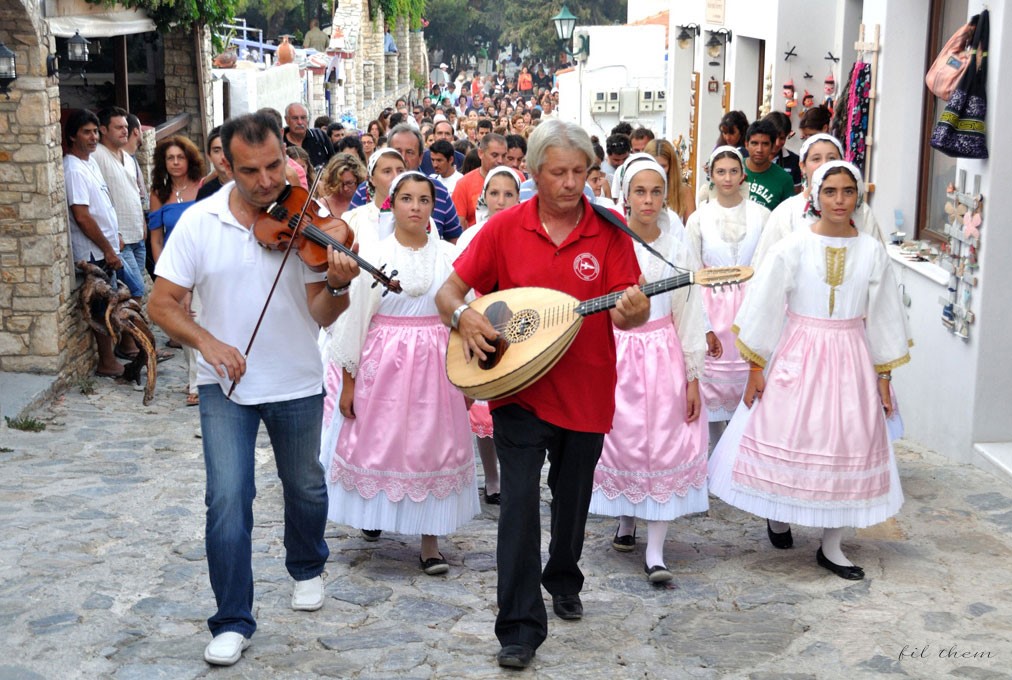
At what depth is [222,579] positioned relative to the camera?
488 cm

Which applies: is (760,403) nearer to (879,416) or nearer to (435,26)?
(879,416)

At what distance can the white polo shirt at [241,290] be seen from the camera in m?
4.77

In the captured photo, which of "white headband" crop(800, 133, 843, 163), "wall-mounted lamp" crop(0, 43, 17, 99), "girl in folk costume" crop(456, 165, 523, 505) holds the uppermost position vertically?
"wall-mounted lamp" crop(0, 43, 17, 99)

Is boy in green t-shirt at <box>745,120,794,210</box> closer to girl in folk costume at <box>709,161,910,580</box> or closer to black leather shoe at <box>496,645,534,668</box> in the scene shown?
girl in folk costume at <box>709,161,910,580</box>

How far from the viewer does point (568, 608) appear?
5434mm

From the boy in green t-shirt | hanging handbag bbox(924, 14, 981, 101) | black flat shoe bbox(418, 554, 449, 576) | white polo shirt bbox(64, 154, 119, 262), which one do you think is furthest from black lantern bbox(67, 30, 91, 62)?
hanging handbag bbox(924, 14, 981, 101)

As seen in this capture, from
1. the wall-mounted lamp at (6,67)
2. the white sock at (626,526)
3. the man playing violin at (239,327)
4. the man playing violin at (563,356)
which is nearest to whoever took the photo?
the man playing violin at (239,327)

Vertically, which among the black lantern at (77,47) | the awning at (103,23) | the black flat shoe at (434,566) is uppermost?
the awning at (103,23)

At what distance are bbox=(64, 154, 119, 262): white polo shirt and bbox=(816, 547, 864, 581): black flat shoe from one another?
6476 millimetres

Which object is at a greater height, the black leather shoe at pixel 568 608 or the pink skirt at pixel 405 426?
the pink skirt at pixel 405 426

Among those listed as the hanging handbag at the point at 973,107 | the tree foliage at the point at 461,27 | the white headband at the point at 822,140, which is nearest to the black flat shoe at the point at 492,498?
the white headband at the point at 822,140

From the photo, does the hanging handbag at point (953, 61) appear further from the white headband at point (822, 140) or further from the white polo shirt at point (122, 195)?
the white polo shirt at point (122, 195)

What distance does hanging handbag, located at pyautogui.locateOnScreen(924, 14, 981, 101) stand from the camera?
25.5ft

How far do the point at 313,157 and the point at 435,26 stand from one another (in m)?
69.6
